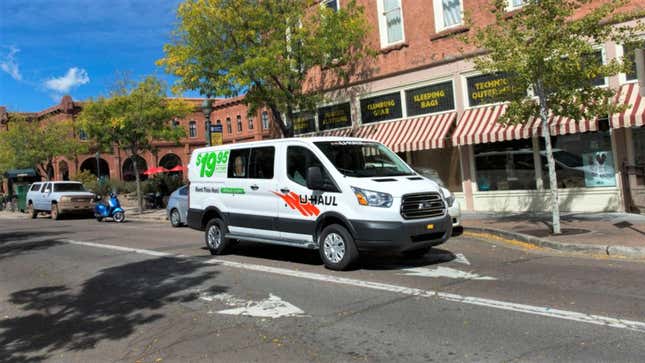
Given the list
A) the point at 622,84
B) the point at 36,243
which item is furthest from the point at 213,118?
the point at 622,84

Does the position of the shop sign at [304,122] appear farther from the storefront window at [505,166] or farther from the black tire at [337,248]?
the black tire at [337,248]

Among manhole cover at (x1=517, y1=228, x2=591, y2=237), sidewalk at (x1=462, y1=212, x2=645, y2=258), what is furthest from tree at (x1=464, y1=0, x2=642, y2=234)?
sidewalk at (x1=462, y1=212, x2=645, y2=258)

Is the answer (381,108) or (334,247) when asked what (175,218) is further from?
(334,247)

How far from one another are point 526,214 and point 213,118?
48.4 metres

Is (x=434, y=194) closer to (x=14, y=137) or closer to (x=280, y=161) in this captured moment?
→ (x=280, y=161)

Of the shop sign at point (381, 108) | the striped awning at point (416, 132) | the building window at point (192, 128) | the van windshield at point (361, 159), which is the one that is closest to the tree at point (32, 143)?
the shop sign at point (381, 108)

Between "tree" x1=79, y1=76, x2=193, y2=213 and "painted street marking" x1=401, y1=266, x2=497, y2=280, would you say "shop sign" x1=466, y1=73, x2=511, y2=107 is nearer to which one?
"painted street marking" x1=401, y1=266, x2=497, y2=280

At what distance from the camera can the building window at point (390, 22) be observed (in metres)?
18.1

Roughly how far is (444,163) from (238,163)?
9.65 metres

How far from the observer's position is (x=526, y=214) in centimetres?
1463

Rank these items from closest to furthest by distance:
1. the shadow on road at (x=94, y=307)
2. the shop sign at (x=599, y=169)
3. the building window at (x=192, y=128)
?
the shadow on road at (x=94, y=307), the shop sign at (x=599, y=169), the building window at (x=192, y=128)

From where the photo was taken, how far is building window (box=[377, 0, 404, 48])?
59.5 ft

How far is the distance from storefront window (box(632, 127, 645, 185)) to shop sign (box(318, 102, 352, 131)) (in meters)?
9.45

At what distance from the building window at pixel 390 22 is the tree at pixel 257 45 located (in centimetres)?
156
